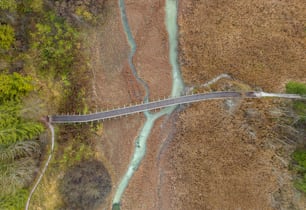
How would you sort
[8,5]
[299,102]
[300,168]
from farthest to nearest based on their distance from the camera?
1. [299,102]
2. [300,168]
3. [8,5]

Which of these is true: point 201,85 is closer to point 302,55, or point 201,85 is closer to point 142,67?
point 142,67

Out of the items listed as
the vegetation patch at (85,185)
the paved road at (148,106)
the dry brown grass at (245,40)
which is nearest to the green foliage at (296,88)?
the dry brown grass at (245,40)

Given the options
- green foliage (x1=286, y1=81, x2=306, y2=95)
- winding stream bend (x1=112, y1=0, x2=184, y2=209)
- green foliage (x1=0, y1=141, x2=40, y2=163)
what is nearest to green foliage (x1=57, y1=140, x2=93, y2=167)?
green foliage (x1=0, y1=141, x2=40, y2=163)

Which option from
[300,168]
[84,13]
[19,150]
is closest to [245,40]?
[300,168]

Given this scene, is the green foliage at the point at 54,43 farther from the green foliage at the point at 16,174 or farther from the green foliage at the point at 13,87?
the green foliage at the point at 16,174

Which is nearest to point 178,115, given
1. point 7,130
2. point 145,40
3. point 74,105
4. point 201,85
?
point 201,85

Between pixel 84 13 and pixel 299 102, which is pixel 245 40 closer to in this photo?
pixel 299 102
